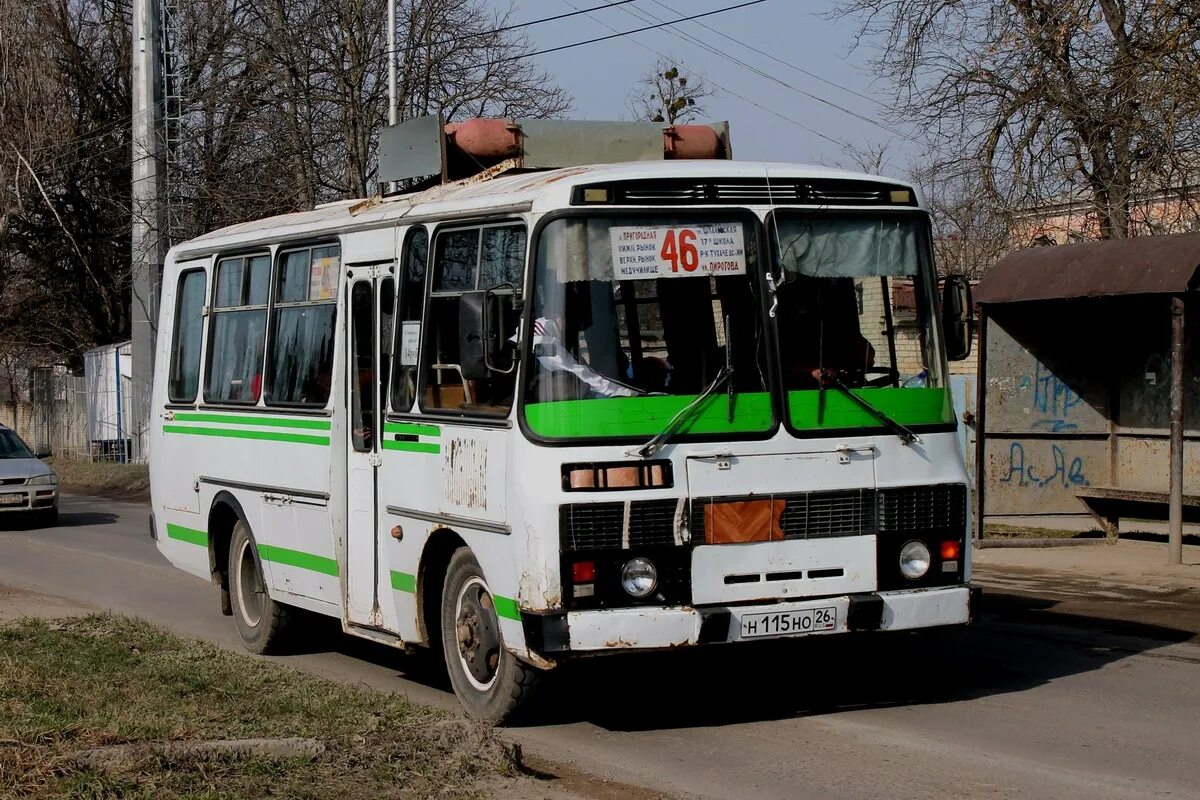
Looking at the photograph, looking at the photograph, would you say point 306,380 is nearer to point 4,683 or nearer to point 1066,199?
point 4,683

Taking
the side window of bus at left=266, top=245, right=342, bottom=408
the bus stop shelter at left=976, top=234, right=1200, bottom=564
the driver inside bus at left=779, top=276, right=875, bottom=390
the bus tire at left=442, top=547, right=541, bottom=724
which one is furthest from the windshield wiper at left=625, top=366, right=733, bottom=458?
the bus stop shelter at left=976, top=234, right=1200, bottom=564

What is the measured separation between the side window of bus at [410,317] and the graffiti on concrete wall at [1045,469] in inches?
395

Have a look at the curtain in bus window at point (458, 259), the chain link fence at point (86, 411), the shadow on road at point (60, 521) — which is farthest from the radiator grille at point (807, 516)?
the chain link fence at point (86, 411)

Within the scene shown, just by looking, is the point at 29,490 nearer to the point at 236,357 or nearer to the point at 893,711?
the point at 236,357

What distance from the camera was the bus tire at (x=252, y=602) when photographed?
10.8 m

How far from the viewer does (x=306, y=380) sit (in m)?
10.1

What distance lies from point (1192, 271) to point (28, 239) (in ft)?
107

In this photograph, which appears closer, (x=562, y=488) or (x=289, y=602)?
(x=562, y=488)

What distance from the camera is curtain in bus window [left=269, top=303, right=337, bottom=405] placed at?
389 inches

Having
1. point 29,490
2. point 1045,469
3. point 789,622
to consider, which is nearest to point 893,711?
point 789,622

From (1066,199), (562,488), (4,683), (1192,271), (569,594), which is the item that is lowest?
(4,683)

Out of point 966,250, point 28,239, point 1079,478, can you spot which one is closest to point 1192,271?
point 1079,478

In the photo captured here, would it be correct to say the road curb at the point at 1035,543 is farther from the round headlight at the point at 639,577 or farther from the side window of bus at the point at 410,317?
the round headlight at the point at 639,577

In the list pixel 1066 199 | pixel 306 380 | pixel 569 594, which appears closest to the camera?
pixel 569 594
